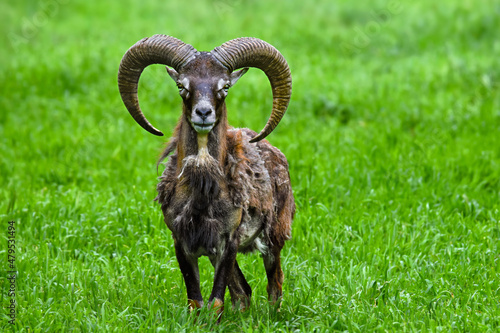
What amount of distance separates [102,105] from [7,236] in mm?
6016

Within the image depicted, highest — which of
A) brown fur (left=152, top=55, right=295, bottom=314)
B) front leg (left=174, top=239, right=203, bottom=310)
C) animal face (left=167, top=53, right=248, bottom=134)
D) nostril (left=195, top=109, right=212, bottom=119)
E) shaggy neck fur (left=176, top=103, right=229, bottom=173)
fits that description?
animal face (left=167, top=53, right=248, bottom=134)

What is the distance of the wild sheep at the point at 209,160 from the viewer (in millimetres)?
5977

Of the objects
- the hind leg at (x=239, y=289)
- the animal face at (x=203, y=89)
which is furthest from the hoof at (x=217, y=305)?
the animal face at (x=203, y=89)

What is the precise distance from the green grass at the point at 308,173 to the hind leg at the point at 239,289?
301 mm


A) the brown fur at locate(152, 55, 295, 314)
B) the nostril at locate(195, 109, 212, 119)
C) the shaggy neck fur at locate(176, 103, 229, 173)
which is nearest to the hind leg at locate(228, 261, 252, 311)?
the brown fur at locate(152, 55, 295, 314)

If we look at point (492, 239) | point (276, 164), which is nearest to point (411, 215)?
point (492, 239)

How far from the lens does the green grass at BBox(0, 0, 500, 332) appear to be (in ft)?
20.7

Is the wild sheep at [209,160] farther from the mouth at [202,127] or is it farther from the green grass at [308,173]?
the green grass at [308,173]

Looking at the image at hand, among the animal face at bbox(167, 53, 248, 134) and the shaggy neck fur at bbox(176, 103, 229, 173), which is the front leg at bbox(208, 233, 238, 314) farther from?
the animal face at bbox(167, 53, 248, 134)

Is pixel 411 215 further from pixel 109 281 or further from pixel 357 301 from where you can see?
pixel 109 281

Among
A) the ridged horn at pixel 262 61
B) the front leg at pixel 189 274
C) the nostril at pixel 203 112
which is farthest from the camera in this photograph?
the front leg at pixel 189 274

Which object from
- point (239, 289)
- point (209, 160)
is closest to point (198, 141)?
point (209, 160)

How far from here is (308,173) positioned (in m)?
9.41

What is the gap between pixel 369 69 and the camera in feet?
50.7
